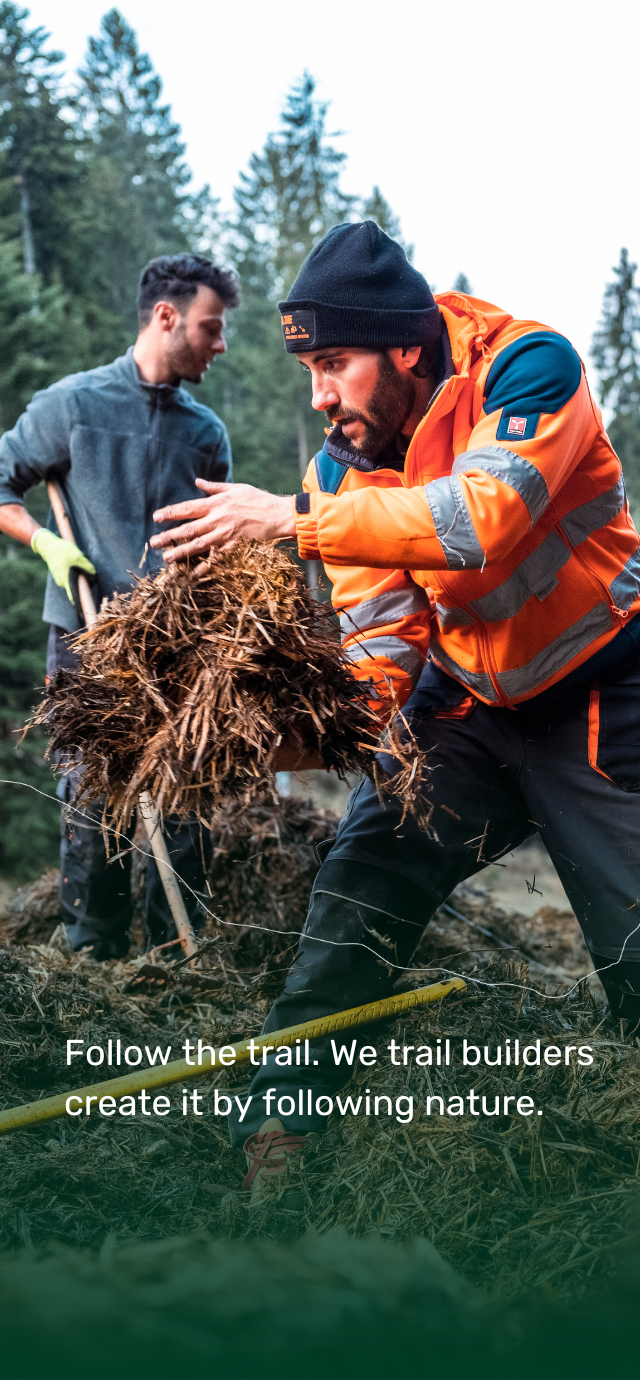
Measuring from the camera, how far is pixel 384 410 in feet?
8.14

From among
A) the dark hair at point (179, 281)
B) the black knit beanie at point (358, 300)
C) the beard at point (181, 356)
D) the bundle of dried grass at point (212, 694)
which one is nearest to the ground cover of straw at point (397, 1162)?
the bundle of dried grass at point (212, 694)

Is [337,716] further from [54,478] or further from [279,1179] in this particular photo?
[54,478]

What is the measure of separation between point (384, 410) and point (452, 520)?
0.59 meters

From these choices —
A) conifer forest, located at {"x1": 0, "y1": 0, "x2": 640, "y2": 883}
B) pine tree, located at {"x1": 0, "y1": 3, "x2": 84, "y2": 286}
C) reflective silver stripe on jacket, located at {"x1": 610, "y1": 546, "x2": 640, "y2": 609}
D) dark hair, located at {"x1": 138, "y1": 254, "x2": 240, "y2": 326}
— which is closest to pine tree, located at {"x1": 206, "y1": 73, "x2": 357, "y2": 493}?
conifer forest, located at {"x1": 0, "y1": 0, "x2": 640, "y2": 883}

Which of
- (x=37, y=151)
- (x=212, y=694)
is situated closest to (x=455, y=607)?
(x=212, y=694)

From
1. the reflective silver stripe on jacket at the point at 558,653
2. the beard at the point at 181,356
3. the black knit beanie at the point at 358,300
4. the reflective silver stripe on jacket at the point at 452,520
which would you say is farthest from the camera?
the beard at the point at 181,356

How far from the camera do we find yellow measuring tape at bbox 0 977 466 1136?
2117mm

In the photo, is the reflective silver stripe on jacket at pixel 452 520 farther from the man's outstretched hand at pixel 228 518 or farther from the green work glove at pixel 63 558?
the green work glove at pixel 63 558

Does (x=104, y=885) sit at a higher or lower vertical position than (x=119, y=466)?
lower

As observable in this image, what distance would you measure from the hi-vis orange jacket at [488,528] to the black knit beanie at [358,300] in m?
0.12

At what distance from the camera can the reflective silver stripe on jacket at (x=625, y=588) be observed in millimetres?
2510

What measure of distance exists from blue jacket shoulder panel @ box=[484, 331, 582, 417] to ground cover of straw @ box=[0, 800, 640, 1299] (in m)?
1.58

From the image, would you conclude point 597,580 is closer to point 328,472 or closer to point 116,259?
point 328,472

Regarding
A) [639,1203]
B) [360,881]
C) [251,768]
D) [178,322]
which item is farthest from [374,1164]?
[178,322]
